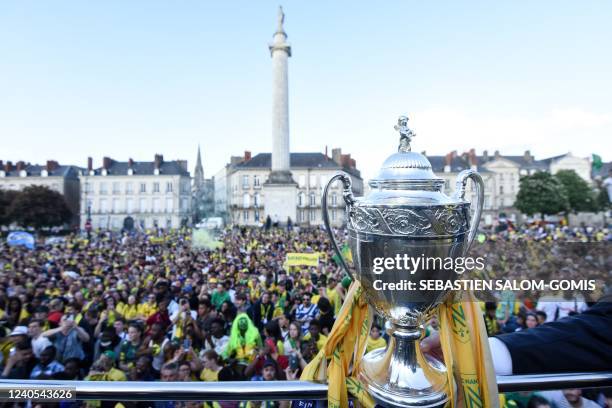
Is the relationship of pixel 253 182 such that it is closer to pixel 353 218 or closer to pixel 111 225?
pixel 111 225

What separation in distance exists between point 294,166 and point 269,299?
58475 millimetres

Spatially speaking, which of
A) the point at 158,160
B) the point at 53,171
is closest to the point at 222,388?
the point at 158,160

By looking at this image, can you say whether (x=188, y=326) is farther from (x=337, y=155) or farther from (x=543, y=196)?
(x=337, y=155)

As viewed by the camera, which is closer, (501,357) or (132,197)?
(501,357)

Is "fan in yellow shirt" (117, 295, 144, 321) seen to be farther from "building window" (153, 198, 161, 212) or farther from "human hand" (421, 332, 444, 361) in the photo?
"building window" (153, 198, 161, 212)

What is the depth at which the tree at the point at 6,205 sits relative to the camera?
55.6 meters

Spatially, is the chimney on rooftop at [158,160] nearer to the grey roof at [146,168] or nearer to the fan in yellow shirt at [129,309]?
the grey roof at [146,168]

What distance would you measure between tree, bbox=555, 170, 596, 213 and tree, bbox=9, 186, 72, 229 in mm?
75364

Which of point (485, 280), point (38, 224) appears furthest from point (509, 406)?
point (38, 224)

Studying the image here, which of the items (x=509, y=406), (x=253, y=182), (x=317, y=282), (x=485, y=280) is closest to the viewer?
(x=485, y=280)

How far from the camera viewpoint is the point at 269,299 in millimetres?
7988

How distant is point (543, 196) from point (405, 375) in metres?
62.9

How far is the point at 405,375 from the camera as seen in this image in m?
1.21

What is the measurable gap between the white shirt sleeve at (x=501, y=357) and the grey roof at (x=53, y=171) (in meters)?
81.1
